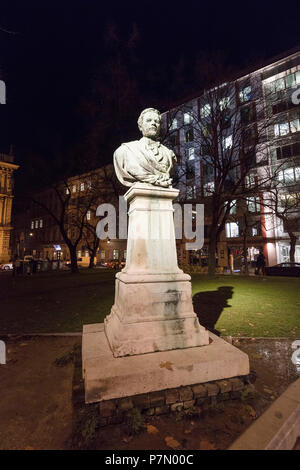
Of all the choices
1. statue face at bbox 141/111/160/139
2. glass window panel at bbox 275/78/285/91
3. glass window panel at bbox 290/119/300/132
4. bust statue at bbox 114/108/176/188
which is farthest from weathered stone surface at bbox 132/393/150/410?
glass window panel at bbox 275/78/285/91

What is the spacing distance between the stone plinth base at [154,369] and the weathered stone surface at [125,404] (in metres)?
0.04

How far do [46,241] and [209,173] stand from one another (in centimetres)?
4457

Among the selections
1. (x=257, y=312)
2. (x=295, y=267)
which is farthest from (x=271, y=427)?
(x=295, y=267)

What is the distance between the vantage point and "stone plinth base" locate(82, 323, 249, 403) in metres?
2.50

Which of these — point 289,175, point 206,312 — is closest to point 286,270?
point 289,175

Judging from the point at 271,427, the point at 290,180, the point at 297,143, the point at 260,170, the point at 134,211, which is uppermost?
the point at 297,143

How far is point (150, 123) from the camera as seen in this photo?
3.98 meters

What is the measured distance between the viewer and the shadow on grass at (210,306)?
585 centimetres

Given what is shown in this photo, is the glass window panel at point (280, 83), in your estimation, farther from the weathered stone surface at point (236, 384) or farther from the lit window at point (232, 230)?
the weathered stone surface at point (236, 384)

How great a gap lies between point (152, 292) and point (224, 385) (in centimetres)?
143

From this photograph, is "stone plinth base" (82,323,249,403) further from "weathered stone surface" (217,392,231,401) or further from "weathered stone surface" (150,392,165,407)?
"weathered stone surface" (217,392,231,401)

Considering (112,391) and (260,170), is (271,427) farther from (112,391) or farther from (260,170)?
(260,170)

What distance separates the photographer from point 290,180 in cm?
2795

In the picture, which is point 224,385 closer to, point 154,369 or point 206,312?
point 154,369
